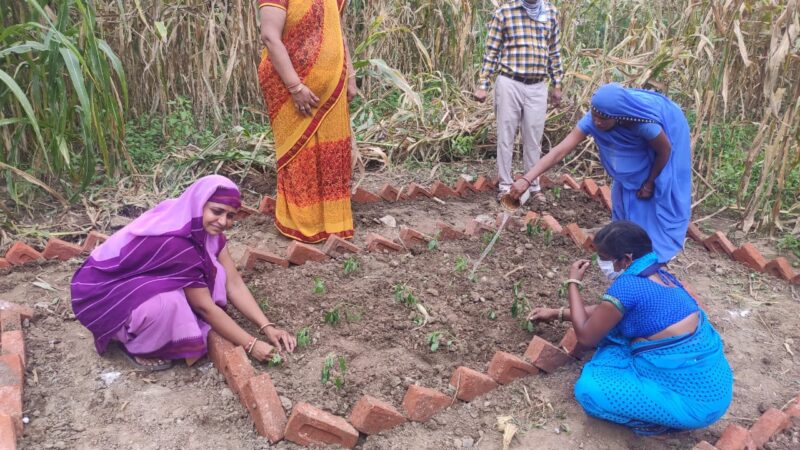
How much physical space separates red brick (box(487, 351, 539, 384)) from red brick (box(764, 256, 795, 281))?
1.95m

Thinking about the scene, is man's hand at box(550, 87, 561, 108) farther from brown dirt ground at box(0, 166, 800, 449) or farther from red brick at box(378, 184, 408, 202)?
brown dirt ground at box(0, 166, 800, 449)

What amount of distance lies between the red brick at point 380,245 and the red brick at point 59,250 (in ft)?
5.18

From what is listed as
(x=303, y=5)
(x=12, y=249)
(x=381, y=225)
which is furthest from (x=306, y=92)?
(x=12, y=249)

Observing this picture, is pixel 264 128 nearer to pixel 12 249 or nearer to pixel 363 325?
pixel 12 249

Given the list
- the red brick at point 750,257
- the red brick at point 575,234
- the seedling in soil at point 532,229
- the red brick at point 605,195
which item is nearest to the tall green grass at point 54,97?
the seedling in soil at point 532,229

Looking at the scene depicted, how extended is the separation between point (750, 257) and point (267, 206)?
2.90 meters

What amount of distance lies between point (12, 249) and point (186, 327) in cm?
148

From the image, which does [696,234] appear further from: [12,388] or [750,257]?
[12,388]

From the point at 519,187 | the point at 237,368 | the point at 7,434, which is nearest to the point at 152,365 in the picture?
the point at 237,368

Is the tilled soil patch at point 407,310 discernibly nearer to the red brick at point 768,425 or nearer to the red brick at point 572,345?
the red brick at point 572,345

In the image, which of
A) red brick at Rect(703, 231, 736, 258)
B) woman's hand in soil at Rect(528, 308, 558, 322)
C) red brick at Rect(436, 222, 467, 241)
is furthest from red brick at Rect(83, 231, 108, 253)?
red brick at Rect(703, 231, 736, 258)

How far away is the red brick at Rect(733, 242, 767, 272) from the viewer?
383 cm

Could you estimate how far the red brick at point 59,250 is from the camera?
3568 millimetres

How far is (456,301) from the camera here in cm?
318
